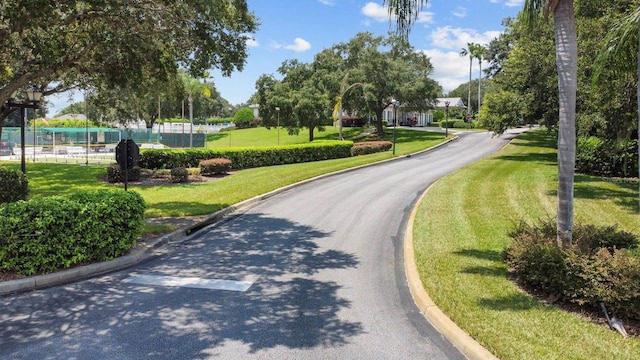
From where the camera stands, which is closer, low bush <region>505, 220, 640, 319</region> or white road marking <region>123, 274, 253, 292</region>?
low bush <region>505, 220, 640, 319</region>

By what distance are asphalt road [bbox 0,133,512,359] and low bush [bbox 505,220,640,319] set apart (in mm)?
1859

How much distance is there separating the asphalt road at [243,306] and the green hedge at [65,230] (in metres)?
0.60

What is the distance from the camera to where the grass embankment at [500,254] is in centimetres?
494

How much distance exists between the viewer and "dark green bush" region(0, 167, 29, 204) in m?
13.1

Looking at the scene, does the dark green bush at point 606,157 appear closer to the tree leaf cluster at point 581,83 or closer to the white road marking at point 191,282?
the tree leaf cluster at point 581,83

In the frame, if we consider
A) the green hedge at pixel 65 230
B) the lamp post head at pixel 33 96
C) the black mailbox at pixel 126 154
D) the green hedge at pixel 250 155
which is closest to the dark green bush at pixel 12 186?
the lamp post head at pixel 33 96

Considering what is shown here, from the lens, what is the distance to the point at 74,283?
7.30 meters

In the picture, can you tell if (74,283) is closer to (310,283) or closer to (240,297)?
(240,297)

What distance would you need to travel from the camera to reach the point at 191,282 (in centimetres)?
740

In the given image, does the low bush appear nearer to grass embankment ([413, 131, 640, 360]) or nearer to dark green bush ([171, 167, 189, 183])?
grass embankment ([413, 131, 640, 360])

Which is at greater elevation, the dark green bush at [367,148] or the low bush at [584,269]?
the dark green bush at [367,148]

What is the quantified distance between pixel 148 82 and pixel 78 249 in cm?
1031

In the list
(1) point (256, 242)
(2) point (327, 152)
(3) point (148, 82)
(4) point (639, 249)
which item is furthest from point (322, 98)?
(4) point (639, 249)

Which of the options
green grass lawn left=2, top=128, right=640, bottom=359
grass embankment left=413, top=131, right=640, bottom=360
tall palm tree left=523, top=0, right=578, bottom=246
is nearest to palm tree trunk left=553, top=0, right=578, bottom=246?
tall palm tree left=523, top=0, right=578, bottom=246
